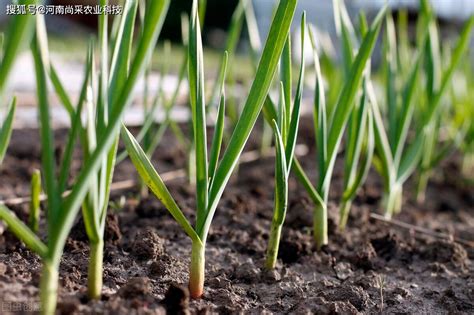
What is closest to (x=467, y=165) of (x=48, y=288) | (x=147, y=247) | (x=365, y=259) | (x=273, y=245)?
(x=365, y=259)

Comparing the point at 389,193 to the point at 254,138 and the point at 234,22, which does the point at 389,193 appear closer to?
the point at 234,22

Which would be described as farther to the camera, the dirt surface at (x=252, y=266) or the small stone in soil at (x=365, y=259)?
the small stone in soil at (x=365, y=259)

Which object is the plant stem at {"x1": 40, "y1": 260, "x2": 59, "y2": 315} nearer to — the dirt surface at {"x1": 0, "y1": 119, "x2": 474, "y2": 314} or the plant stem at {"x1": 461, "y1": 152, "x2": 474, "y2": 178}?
the dirt surface at {"x1": 0, "y1": 119, "x2": 474, "y2": 314}

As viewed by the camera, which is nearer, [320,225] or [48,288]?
[48,288]

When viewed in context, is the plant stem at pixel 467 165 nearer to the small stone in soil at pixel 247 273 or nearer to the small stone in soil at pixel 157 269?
the small stone in soil at pixel 247 273

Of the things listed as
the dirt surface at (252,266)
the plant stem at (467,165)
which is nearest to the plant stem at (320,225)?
the dirt surface at (252,266)

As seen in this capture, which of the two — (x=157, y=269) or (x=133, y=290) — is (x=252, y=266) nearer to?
(x=157, y=269)

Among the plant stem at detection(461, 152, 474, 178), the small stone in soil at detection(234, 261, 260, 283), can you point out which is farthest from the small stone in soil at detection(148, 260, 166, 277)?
the plant stem at detection(461, 152, 474, 178)
